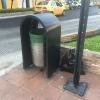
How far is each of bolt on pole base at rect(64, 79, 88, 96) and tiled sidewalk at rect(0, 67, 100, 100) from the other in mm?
81

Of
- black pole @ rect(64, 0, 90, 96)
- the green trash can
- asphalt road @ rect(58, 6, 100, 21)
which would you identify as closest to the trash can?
the green trash can

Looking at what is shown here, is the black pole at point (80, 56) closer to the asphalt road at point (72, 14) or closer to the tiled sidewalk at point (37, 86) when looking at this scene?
the tiled sidewalk at point (37, 86)

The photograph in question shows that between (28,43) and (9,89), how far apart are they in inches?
49.3

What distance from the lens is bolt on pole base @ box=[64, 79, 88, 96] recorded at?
11.7ft

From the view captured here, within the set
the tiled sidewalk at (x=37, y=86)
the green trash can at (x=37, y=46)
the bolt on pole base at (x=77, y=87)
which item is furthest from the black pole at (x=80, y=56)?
the green trash can at (x=37, y=46)

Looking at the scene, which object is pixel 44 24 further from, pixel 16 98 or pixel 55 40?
pixel 16 98

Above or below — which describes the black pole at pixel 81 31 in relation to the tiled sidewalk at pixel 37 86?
above

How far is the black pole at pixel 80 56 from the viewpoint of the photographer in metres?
3.14

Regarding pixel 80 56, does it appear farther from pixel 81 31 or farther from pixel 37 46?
pixel 37 46

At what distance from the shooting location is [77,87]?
12.0ft

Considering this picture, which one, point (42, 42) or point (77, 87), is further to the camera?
point (42, 42)

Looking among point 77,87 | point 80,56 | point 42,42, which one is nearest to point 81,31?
point 80,56

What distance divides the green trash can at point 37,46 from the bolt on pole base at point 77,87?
2.71ft

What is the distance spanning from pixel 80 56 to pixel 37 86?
1.14 meters
